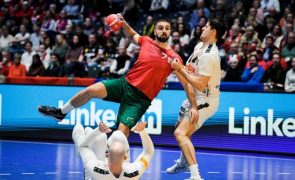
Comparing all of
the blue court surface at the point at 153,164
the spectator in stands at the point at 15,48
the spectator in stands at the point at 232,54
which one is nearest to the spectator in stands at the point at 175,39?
the spectator in stands at the point at 232,54

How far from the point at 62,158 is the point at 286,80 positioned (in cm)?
513

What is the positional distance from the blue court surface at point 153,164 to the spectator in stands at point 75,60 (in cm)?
→ 238

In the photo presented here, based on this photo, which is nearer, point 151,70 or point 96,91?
point 96,91

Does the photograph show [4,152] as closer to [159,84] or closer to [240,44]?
[159,84]

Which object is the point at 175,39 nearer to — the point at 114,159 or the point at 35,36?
the point at 35,36

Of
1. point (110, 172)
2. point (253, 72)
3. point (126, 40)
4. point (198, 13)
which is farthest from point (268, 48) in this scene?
point (110, 172)

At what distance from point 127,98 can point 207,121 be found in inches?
224

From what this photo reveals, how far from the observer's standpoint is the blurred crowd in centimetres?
1647

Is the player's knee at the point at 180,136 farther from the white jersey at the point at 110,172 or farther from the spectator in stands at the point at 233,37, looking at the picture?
the spectator in stands at the point at 233,37

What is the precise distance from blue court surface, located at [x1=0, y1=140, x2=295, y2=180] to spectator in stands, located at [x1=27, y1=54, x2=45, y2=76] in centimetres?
282

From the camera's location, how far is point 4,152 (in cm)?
1389

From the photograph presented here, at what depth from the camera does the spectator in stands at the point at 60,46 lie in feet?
65.1

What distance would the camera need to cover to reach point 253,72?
15953 millimetres

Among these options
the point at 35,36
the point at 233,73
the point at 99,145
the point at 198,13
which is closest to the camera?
the point at 99,145
